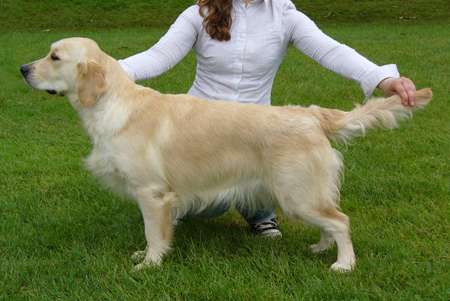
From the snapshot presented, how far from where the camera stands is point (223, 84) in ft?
11.2

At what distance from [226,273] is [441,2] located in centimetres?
2317

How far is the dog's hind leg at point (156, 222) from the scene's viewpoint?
279 cm

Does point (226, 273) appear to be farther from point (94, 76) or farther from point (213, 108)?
→ point (94, 76)

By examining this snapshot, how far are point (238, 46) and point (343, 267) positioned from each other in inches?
68.9

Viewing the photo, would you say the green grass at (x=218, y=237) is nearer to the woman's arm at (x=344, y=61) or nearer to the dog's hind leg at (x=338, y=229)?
the dog's hind leg at (x=338, y=229)

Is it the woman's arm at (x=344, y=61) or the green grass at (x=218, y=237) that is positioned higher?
the woman's arm at (x=344, y=61)

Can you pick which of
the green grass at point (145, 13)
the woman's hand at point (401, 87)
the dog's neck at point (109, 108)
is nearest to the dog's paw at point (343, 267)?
Answer: the woman's hand at point (401, 87)

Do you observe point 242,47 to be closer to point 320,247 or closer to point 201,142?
point 201,142

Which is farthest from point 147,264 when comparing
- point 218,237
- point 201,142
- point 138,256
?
point 201,142

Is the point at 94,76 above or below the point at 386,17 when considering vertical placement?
above

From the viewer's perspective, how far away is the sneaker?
3414mm

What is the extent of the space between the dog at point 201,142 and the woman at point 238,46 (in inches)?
17.6

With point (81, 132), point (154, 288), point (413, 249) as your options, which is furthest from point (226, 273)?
point (81, 132)

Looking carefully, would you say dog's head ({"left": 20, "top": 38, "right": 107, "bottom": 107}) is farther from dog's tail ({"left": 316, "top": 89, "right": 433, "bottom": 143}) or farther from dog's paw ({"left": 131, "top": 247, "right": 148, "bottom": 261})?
dog's tail ({"left": 316, "top": 89, "right": 433, "bottom": 143})
